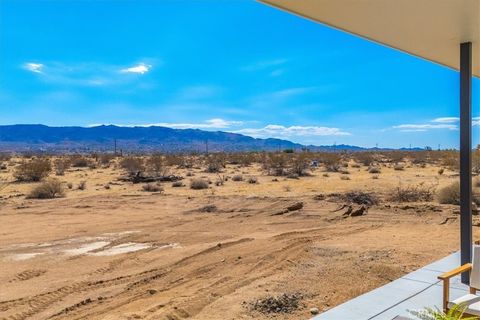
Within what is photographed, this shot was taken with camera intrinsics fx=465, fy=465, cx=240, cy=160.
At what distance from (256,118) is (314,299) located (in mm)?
99324

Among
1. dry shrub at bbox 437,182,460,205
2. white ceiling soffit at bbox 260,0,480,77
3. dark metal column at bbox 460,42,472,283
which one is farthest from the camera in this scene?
dry shrub at bbox 437,182,460,205

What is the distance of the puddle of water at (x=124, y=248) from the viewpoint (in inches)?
349

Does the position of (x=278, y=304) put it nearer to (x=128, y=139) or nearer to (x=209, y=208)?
(x=209, y=208)

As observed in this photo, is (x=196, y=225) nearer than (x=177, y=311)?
No

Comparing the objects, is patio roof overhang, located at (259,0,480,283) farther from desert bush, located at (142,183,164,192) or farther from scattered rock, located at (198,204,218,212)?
desert bush, located at (142,183,164,192)

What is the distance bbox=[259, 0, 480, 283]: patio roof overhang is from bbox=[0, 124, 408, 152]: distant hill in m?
119

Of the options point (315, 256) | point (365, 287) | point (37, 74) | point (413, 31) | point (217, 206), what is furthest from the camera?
point (37, 74)

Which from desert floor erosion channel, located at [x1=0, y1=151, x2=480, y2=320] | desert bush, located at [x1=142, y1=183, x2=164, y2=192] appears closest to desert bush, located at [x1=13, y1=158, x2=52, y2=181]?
desert floor erosion channel, located at [x1=0, y1=151, x2=480, y2=320]

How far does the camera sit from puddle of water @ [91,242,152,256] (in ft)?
→ 29.1

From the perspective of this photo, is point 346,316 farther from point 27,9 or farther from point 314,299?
point 27,9

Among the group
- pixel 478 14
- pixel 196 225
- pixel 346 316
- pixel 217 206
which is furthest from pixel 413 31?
pixel 217 206

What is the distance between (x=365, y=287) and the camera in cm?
636

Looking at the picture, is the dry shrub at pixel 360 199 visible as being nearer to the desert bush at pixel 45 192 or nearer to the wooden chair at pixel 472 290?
the wooden chair at pixel 472 290

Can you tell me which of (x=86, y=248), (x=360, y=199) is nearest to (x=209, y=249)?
(x=86, y=248)
